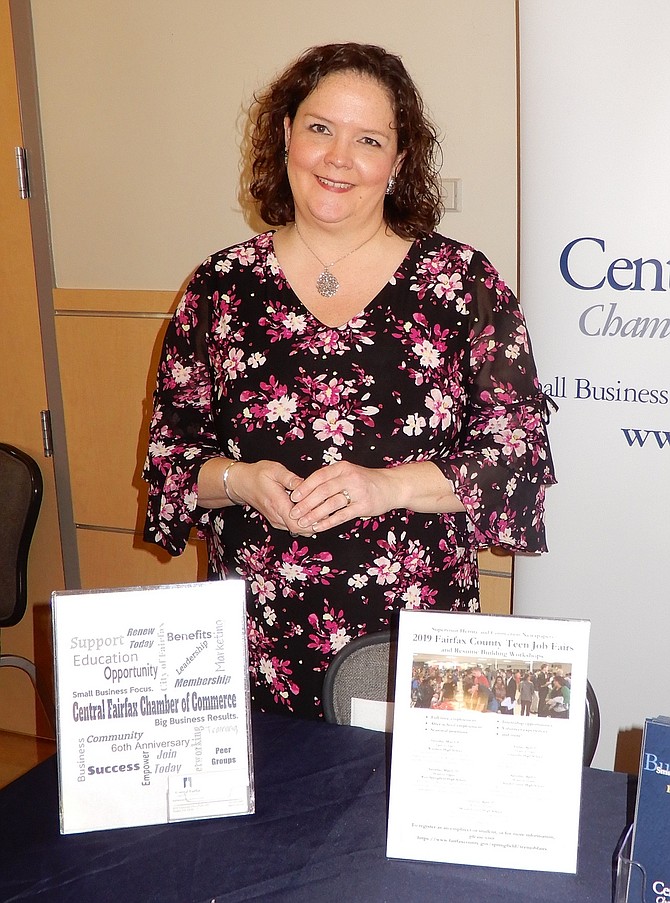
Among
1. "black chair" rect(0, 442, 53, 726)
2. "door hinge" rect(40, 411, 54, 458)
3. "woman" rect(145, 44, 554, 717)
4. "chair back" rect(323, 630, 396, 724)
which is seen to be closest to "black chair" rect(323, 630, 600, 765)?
"chair back" rect(323, 630, 396, 724)

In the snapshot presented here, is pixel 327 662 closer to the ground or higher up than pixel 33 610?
higher up

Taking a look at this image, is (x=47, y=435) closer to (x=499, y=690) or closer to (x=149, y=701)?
(x=149, y=701)

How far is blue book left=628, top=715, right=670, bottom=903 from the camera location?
110 cm

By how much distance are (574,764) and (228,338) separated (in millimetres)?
1081

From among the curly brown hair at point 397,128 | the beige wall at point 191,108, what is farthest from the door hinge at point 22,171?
the curly brown hair at point 397,128

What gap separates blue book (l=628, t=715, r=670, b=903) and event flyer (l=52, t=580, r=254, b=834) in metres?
0.51

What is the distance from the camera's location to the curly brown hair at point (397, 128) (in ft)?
6.12

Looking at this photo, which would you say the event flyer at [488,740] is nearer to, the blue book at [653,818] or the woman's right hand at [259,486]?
the blue book at [653,818]

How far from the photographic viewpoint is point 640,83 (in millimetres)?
2145

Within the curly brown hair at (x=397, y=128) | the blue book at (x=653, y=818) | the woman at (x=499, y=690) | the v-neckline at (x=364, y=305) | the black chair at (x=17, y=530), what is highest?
the curly brown hair at (x=397, y=128)

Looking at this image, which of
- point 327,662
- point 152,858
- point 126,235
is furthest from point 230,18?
point 152,858

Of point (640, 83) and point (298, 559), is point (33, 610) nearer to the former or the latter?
point (298, 559)

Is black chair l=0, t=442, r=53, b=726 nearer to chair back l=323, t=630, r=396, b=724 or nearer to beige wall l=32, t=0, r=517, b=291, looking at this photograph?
beige wall l=32, t=0, r=517, b=291

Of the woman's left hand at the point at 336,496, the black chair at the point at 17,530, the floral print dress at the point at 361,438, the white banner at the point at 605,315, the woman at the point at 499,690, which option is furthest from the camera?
the black chair at the point at 17,530
